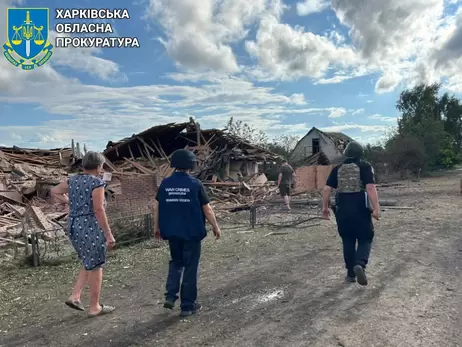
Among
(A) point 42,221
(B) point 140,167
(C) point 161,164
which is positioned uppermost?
(C) point 161,164

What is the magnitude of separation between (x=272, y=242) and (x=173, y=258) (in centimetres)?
440

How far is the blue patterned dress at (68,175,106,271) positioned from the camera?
161 inches

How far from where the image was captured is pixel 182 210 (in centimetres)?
422

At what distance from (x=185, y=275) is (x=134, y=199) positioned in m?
6.86

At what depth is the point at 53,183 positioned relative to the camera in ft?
52.6

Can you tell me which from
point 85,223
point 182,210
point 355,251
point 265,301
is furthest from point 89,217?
point 355,251

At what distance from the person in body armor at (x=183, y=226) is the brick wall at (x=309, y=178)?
17578mm

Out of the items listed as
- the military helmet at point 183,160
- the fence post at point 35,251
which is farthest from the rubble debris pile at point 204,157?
the military helmet at point 183,160

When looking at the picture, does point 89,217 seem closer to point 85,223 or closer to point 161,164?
point 85,223

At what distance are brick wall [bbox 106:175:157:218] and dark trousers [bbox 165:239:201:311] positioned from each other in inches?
216

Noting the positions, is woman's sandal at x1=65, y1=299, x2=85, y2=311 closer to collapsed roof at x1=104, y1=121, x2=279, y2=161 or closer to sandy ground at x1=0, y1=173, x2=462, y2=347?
sandy ground at x1=0, y1=173, x2=462, y2=347

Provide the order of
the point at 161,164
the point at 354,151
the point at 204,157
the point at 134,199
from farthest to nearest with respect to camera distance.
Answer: the point at 161,164
the point at 204,157
the point at 134,199
the point at 354,151

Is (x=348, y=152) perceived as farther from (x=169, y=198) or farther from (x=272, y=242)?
(x=272, y=242)

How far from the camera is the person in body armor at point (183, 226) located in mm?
4215
